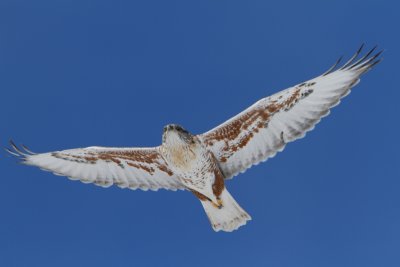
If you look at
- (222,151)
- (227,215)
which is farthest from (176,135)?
(227,215)

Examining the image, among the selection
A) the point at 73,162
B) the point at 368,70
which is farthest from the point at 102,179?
the point at 368,70

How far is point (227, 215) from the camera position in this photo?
15141 millimetres

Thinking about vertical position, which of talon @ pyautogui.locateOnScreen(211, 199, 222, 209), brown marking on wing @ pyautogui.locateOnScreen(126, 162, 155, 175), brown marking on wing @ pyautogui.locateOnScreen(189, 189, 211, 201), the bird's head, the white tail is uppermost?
brown marking on wing @ pyautogui.locateOnScreen(126, 162, 155, 175)

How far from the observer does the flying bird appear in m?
14.5

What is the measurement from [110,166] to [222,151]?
2434 mm

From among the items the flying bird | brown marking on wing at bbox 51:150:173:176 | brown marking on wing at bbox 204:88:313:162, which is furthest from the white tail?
brown marking on wing at bbox 51:150:173:176

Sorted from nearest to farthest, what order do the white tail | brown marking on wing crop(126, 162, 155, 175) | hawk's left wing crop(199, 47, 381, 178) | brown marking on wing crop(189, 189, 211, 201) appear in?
hawk's left wing crop(199, 47, 381, 178), the white tail, brown marking on wing crop(189, 189, 211, 201), brown marking on wing crop(126, 162, 155, 175)

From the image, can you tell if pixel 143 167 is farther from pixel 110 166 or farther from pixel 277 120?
pixel 277 120

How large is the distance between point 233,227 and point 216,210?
0.47 m

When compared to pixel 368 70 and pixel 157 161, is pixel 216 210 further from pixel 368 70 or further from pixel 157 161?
pixel 368 70

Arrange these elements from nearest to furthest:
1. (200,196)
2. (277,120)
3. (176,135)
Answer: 1. (176,135)
2. (277,120)
3. (200,196)

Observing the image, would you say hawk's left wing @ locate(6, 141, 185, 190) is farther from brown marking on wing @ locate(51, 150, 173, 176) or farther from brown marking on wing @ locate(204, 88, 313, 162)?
brown marking on wing @ locate(204, 88, 313, 162)

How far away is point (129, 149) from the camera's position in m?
15.5

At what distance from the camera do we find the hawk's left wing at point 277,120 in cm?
1438
